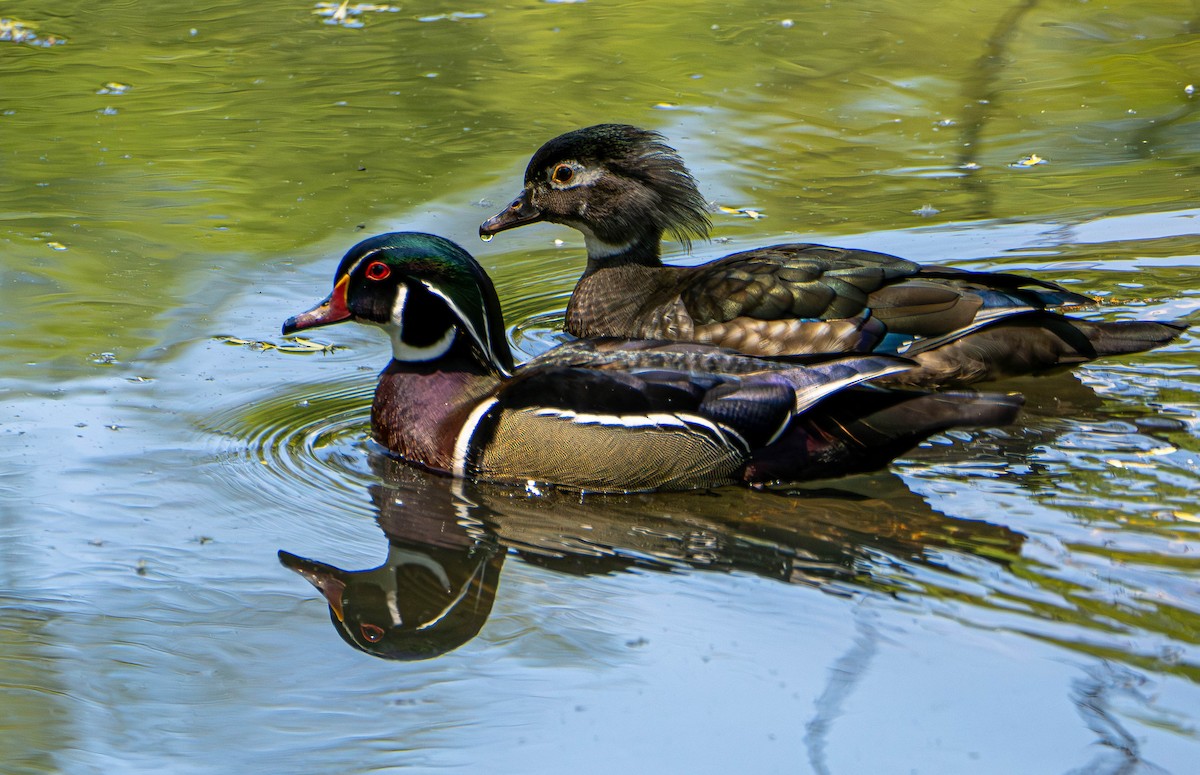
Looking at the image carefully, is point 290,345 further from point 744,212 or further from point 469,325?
point 744,212

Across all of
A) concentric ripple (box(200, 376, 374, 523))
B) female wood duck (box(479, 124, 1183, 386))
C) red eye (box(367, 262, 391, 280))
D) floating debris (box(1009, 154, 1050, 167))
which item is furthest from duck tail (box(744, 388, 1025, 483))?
floating debris (box(1009, 154, 1050, 167))

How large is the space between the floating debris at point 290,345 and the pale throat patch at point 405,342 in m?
1.18

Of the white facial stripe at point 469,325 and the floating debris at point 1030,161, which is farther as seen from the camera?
the floating debris at point 1030,161

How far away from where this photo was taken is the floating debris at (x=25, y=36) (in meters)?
12.5

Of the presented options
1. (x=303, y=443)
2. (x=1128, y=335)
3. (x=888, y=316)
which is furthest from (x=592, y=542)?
(x=1128, y=335)

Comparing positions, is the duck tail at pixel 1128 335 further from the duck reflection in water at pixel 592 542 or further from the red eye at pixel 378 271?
the red eye at pixel 378 271

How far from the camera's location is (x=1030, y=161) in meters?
9.95

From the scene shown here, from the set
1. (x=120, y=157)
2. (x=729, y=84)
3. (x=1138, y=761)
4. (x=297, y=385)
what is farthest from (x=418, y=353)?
(x=729, y=84)

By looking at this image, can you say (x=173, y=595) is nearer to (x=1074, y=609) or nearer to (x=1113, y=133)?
(x=1074, y=609)

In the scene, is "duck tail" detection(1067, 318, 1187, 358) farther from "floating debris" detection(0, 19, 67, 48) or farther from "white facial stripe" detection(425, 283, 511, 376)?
"floating debris" detection(0, 19, 67, 48)

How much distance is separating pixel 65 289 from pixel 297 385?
1788mm

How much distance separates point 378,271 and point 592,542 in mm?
1717

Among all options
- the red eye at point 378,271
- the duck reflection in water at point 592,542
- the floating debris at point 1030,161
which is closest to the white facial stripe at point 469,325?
the red eye at point 378,271

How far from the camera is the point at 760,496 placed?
5996 mm
